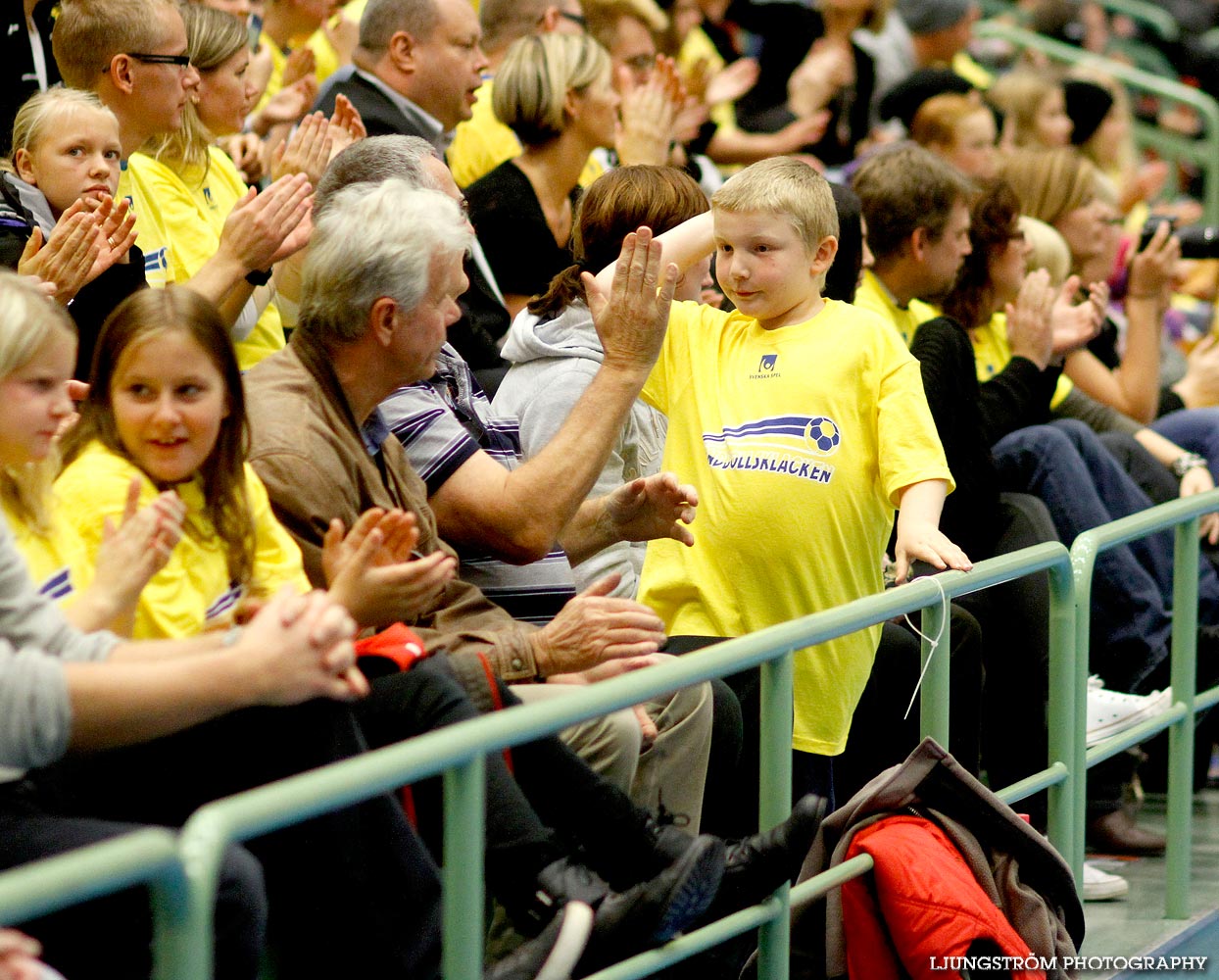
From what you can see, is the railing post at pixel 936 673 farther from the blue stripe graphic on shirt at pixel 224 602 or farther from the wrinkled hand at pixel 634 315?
the blue stripe graphic on shirt at pixel 224 602

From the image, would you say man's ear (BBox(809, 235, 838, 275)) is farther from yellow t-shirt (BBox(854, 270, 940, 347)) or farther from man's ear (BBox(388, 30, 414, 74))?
man's ear (BBox(388, 30, 414, 74))

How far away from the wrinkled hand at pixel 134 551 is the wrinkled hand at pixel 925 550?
4.51ft

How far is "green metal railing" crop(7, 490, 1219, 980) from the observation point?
1663 millimetres

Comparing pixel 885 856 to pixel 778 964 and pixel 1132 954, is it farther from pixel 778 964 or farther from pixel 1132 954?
pixel 1132 954

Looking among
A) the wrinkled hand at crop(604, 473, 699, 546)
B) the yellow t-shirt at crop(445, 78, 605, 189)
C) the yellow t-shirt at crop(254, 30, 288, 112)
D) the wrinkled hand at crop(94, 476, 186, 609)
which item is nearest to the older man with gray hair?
the wrinkled hand at crop(604, 473, 699, 546)

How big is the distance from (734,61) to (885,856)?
5.26m

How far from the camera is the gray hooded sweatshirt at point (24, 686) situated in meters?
1.88

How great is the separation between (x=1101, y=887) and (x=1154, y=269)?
6.57 ft

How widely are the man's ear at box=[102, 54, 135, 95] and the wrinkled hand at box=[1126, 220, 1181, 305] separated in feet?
9.94

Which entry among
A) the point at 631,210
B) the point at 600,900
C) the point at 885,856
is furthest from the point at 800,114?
the point at 600,900

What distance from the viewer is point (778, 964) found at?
2691 mm

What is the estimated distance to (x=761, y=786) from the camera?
2.70 m

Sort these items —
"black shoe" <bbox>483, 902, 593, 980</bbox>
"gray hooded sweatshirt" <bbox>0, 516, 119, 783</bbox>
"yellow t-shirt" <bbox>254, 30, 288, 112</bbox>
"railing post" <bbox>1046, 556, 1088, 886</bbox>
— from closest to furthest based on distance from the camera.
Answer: "gray hooded sweatshirt" <bbox>0, 516, 119, 783</bbox>
"black shoe" <bbox>483, 902, 593, 980</bbox>
"railing post" <bbox>1046, 556, 1088, 886</bbox>
"yellow t-shirt" <bbox>254, 30, 288, 112</bbox>

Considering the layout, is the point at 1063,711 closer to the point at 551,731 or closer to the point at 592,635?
the point at 592,635
